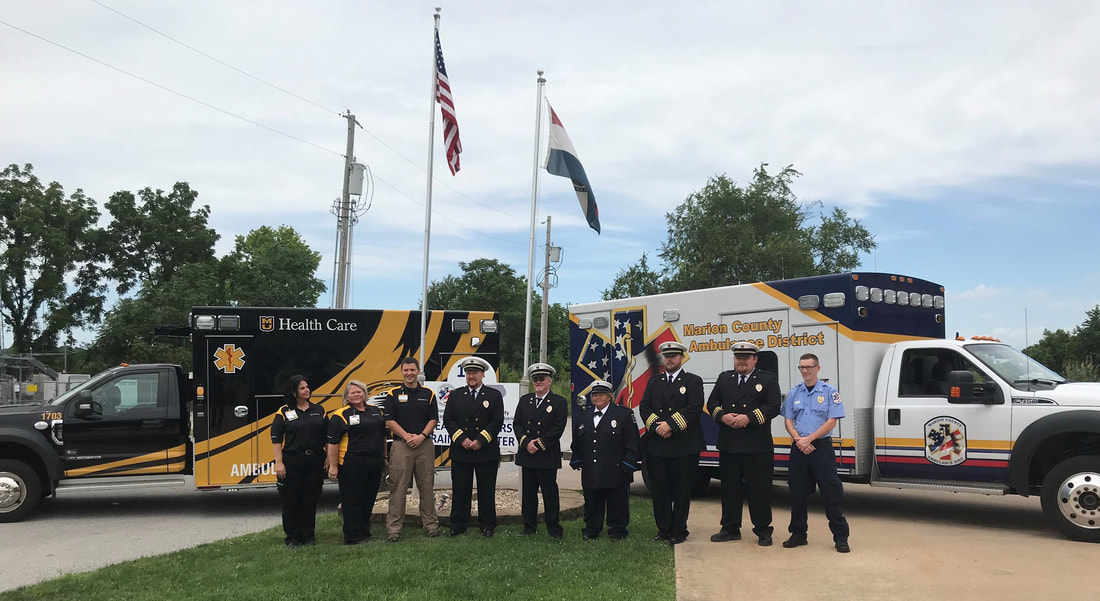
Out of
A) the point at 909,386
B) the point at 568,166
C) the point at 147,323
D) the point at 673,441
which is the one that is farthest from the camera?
the point at 147,323

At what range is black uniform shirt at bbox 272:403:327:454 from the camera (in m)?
8.11

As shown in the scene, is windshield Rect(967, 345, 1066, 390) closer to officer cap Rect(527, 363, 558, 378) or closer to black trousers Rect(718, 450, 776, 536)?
black trousers Rect(718, 450, 776, 536)

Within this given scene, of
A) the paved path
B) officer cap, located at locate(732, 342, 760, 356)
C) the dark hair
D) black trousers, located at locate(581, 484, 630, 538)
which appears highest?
officer cap, located at locate(732, 342, 760, 356)

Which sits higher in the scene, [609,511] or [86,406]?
[86,406]

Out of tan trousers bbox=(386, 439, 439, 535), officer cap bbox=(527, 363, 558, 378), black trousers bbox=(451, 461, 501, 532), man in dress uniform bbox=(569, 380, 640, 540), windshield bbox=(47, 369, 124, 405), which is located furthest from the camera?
windshield bbox=(47, 369, 124, 405)

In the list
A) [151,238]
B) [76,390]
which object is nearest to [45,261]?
[151,238]

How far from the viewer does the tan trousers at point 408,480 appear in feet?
27.5

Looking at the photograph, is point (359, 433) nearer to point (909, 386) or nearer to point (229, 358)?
point (229, 358)

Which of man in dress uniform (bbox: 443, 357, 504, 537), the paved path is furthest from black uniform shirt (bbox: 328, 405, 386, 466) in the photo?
the paved path

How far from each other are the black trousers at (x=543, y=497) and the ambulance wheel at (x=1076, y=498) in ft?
14.9

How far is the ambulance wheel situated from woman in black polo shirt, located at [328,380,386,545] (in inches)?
248

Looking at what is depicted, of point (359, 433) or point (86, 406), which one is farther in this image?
point (86, 406)

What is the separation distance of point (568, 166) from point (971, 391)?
629 cm

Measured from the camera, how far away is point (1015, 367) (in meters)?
8.79
